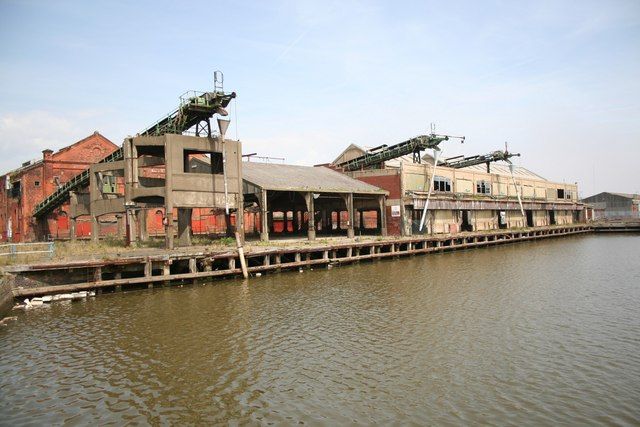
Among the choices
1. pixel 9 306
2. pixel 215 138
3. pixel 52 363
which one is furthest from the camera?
pixel 215 138

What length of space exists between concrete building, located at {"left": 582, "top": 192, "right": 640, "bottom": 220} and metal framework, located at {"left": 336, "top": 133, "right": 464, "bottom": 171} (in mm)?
65112

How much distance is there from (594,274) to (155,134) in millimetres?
29988

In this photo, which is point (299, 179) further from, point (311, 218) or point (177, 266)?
point (177, 266)

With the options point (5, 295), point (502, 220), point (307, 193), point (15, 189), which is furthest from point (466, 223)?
point (15, 189)

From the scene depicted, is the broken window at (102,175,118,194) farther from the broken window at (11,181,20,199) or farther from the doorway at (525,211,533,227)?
the doorway at (525,211,533,227)

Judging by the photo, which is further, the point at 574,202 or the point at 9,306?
the point at 574,202

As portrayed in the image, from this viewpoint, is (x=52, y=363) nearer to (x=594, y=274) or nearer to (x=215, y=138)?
(x=215, y=138)

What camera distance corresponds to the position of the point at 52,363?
1223 cm

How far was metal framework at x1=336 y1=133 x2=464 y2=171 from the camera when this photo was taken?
49031 mm

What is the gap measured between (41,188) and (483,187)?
165ft

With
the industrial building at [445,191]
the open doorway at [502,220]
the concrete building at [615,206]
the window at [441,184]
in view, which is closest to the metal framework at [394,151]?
the industrial building at [445,191]

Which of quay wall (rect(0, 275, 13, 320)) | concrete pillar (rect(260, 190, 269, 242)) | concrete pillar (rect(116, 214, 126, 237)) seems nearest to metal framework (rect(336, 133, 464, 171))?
concrete pillar (rect(260, 190, 269, 242))

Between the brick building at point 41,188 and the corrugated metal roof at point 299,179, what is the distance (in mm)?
18495

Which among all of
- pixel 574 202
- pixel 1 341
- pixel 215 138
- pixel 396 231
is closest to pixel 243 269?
pixel 215 138
